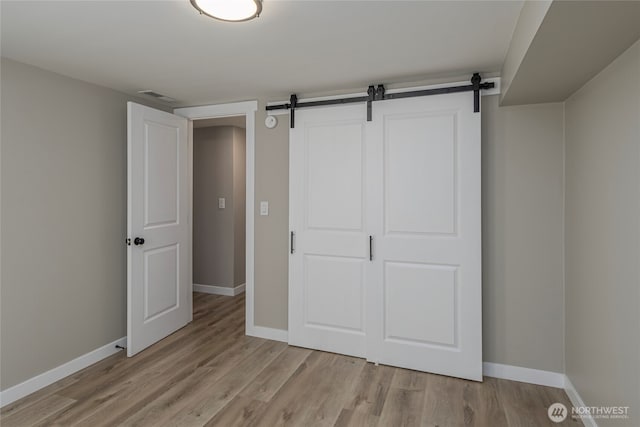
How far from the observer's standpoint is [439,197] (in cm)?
262

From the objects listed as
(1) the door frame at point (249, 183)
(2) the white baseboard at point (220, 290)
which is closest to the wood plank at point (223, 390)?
(1) the door frame at point (249, 183)

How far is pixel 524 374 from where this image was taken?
2537 millimetres

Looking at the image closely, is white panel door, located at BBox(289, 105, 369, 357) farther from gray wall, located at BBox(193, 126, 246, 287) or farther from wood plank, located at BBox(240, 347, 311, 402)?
gray wall, located at BBox(193, 126, 246, 287)

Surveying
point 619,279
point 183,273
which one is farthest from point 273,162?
point 619,279

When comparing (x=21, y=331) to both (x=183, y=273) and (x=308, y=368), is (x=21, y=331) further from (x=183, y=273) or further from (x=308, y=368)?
(x=308, y=368)

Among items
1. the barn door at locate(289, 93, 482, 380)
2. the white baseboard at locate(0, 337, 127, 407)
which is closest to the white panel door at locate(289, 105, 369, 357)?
the barn door at locate(289, 93, 482, 380)

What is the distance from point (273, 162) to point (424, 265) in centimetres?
159

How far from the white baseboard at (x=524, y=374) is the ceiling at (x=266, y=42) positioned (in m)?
2.14

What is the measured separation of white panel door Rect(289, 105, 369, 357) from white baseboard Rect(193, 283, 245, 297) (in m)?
1.90

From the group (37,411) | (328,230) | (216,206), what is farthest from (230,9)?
(216,206)

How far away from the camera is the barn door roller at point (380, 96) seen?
250cm

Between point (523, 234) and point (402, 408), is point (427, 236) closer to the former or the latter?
point (523, 234)

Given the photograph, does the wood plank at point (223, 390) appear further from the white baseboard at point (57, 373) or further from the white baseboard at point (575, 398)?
the white baseboard at point (575, 398)

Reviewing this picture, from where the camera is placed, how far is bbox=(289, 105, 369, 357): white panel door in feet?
9.53
